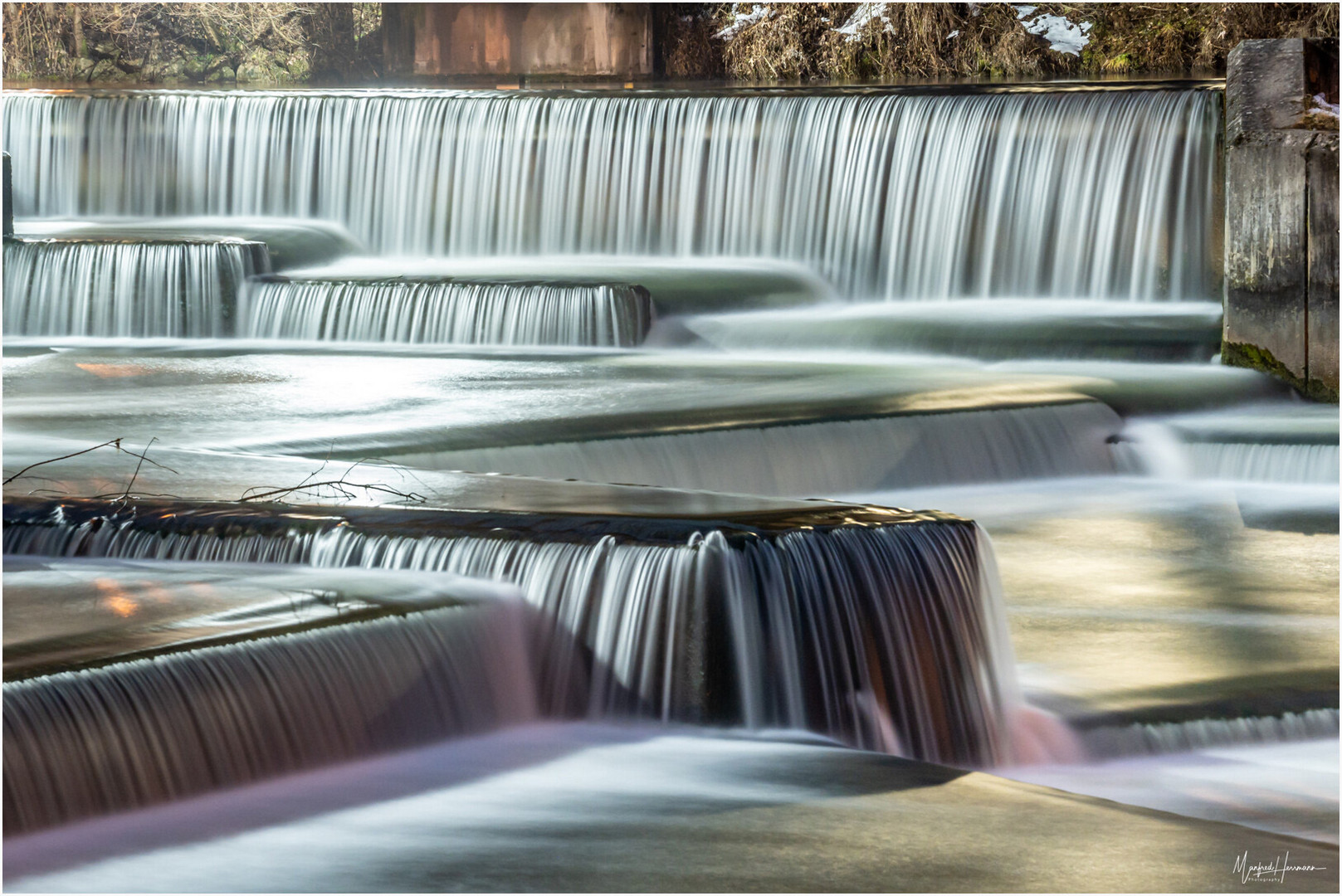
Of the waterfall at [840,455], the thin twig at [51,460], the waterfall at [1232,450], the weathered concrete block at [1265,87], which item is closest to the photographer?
the thin twig at [51,460]

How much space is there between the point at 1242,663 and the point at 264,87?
18.2 metres

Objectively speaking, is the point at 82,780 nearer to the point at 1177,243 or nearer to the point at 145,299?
the point at 145,299

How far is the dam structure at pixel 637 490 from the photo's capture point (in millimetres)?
4535

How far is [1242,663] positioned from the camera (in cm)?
649

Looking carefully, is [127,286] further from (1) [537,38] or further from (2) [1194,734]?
(1) [537,38]

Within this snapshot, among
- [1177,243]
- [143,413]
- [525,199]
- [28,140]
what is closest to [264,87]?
[28,140]

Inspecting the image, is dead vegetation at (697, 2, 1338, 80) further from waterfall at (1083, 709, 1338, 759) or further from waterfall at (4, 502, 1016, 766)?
waterfall at (4, 502, 1016, 766)

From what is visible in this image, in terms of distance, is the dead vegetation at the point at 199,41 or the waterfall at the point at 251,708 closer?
the waterfall at the point at 251,708

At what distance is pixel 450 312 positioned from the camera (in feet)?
39.9

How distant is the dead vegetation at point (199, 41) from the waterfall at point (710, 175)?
741 centimetres

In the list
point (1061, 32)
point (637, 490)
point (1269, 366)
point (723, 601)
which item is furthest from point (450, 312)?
point (1061, 32)

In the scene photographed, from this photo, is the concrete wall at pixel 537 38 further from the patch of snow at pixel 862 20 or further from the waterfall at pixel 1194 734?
the waterfall at pixel 1194 734

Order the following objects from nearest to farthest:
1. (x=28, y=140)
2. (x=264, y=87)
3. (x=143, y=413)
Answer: (x=143, y=413) < (x=28, y=140) < (x=264, y=87)
